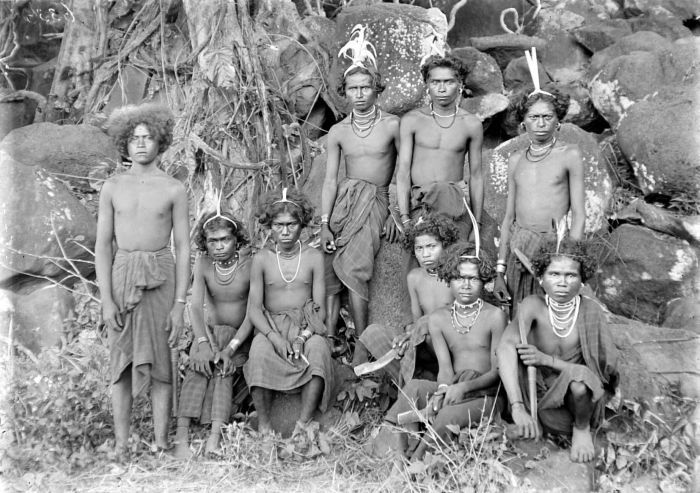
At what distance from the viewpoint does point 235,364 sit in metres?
4.38

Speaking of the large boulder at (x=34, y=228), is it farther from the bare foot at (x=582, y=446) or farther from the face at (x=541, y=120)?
the bare foot at (x=582, y=446)

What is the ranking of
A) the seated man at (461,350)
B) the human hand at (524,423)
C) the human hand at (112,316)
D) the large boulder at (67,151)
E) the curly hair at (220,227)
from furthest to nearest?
the large boulder at (67,151)
the curly hair at (220,227)
the human hand at (112,316)
the seated man at (461,350)
the human hand at (524,423)

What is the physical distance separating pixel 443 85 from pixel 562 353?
63.4 inches

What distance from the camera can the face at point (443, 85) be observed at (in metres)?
4.57

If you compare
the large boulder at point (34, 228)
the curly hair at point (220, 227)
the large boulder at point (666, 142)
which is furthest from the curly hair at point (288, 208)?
the large boulder at point (666, 142)

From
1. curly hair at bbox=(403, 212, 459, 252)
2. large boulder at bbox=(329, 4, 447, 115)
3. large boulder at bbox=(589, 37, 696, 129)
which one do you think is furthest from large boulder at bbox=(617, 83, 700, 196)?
curly hair at bbox=(403, 212, 459, 252)

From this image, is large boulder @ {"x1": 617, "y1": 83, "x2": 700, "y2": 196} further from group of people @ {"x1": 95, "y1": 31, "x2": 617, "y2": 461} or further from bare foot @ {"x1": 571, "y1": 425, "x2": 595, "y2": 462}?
bare foot @ {"x1": 571, "y1": 425, "x2": 595, "y2": 462}

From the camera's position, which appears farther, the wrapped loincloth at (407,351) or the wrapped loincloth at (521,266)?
the wrapped loincloth at (521,266)

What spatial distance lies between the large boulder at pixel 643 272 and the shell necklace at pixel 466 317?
2567 millimetres

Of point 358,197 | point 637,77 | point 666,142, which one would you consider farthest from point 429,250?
point 637,77

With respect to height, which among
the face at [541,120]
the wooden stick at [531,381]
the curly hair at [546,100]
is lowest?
the wooden stick at [531,381]

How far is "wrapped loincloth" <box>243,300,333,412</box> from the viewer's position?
4219 mm

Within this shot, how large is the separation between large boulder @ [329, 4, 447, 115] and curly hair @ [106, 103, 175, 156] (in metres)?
2.81

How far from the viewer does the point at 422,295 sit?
4.32 m
